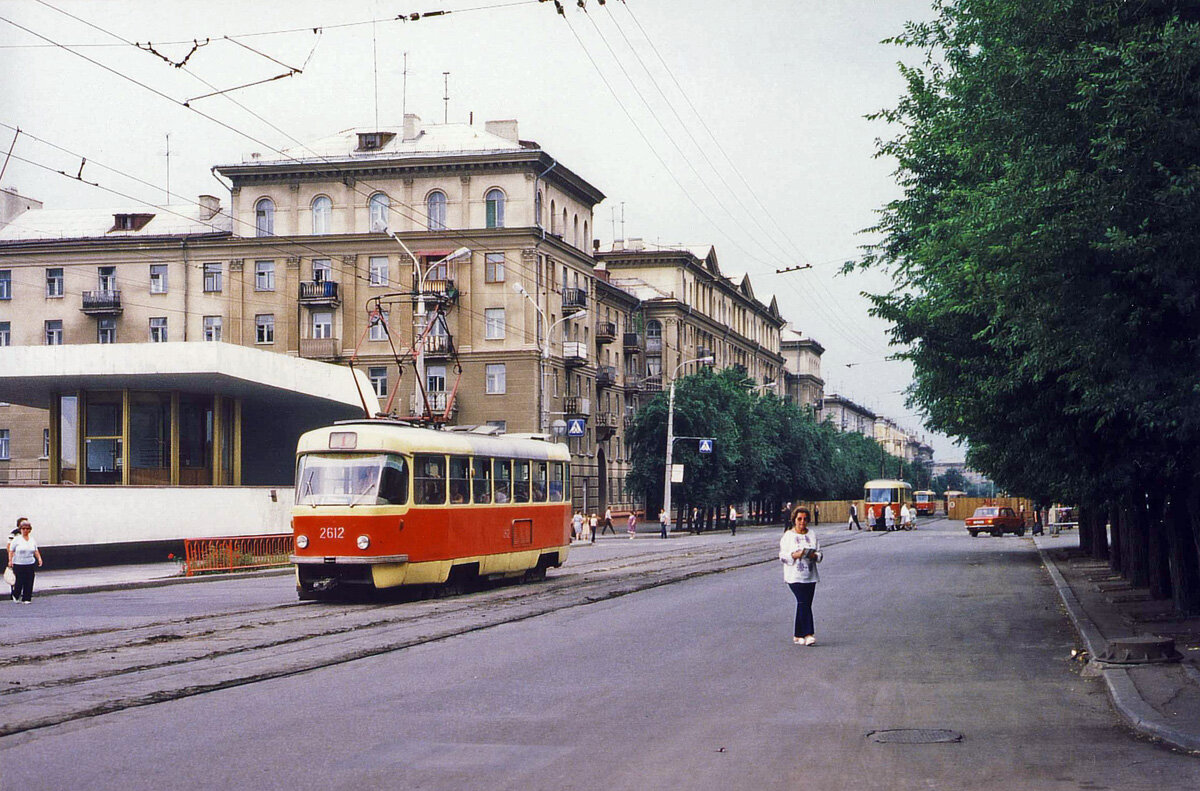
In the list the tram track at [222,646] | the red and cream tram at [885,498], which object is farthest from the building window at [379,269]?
the tram track at [222,646]

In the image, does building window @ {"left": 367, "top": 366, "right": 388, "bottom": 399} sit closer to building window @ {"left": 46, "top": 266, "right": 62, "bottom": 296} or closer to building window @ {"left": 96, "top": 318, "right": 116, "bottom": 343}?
building window @ {"left": 96, "top": 318, "right": 116, "bottom": 343}

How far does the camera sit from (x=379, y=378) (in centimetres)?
7044

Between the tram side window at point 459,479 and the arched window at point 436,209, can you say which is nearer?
the tram side window at point 459,479

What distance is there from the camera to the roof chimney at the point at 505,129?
7169cm

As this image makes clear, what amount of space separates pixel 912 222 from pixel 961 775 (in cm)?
1322

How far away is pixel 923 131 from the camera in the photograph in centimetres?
1897

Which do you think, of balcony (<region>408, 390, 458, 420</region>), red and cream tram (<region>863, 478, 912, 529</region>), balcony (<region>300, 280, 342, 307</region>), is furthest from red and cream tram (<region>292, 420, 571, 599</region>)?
red and cream tram (<region>863, 478, 912, 529</region>)

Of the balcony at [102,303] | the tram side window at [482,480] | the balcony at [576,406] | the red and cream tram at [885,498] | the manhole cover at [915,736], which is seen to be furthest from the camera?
the red and cream tram at [885,498]

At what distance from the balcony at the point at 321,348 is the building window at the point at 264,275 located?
3.78m

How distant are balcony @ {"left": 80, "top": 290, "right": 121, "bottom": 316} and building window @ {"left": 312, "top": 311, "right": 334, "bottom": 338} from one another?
36.1 ft

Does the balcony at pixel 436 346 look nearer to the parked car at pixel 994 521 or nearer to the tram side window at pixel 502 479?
the parked car at pixel 994 521

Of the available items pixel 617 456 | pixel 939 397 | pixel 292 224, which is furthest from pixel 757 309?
pixel 939 397

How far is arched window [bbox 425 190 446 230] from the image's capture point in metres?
69.6

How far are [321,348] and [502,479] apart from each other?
46827 millimetres
